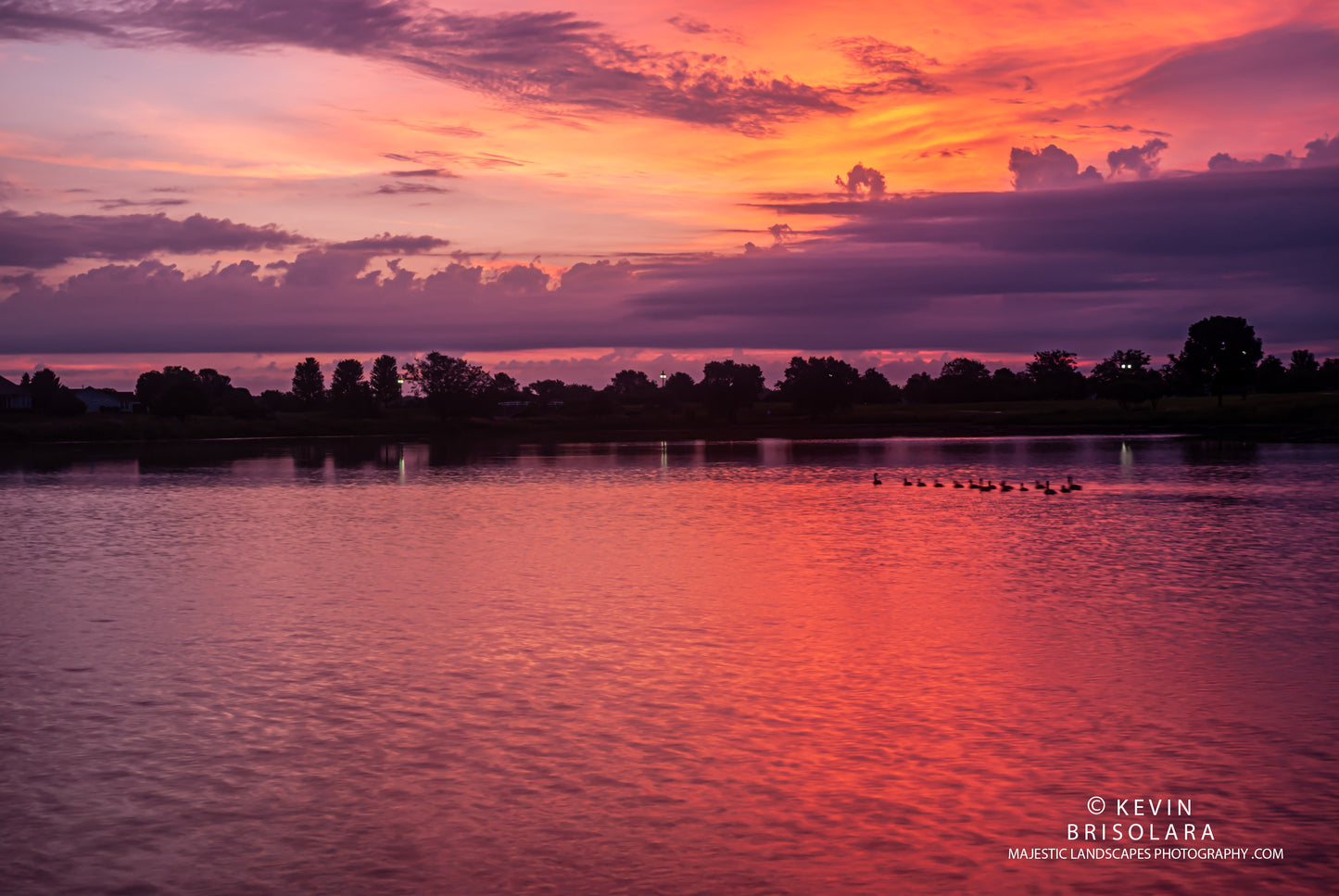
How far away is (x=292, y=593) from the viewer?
26953 millimetres

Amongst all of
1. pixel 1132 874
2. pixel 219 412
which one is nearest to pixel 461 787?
pixel 1132 874

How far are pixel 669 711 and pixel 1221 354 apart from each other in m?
199

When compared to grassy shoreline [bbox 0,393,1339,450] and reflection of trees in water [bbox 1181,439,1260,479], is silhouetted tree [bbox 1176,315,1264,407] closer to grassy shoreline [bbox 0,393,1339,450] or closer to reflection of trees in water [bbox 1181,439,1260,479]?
grassy shoreline [bbox 0,393,1339,450]

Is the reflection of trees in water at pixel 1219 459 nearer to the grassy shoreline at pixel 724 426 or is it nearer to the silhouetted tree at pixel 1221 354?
the grassy shoreline at pixel 724 426

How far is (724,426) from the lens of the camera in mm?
190250

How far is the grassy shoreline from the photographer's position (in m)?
133

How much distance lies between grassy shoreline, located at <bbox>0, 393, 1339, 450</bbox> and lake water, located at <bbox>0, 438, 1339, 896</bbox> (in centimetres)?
8965

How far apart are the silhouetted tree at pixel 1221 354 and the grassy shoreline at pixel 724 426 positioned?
4370 mm

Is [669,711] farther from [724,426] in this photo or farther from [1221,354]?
[1221,354]

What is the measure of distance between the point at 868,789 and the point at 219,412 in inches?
7157

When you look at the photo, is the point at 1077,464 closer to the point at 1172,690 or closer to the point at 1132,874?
the point at 1172,690

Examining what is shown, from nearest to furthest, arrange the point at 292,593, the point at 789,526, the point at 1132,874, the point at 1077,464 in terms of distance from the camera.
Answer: the point at 1132,874 < the point at 292,593 < the point at 789,526 < the point at 1077,464

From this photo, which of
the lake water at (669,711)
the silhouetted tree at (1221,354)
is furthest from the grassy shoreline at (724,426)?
the lake water at (669,711)

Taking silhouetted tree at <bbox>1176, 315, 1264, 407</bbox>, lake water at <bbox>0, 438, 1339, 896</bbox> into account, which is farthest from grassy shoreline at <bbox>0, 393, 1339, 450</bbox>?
lake water at <bbox>0, 438, 1339, 896</bbox>
